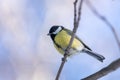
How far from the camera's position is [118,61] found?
66cm

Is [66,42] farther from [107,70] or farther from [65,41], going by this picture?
[107,70]

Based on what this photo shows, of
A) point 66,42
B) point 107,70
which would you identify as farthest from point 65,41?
point 107,70

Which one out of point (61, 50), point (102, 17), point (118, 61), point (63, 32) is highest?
point (63, 32)

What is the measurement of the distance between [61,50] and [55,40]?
25cm

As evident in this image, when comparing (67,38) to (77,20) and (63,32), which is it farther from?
(77,20)

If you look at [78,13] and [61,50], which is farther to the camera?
[61,50]

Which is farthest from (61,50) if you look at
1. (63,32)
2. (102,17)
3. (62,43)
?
(102,17)

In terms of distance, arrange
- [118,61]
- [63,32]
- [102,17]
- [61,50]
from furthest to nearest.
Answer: [63,32] < [61,50] < [102,17] < [118,61]

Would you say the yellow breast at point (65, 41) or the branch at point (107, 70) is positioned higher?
the yellow breast at point (65, 41)

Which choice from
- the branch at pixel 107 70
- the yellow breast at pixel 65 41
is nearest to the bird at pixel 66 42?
the yellow breast at pixel 65 41

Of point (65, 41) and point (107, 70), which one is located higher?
point (65, 41)

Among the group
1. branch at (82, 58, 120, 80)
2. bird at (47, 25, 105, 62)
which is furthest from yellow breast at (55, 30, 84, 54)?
branch at (82, 58, 120, 80)

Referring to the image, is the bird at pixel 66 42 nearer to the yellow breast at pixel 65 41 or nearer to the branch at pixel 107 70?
the yellow breast at pixel 65 41

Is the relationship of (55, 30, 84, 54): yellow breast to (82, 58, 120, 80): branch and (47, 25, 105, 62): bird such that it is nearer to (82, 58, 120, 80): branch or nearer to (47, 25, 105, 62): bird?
(47, 25, 105, 62): bird
